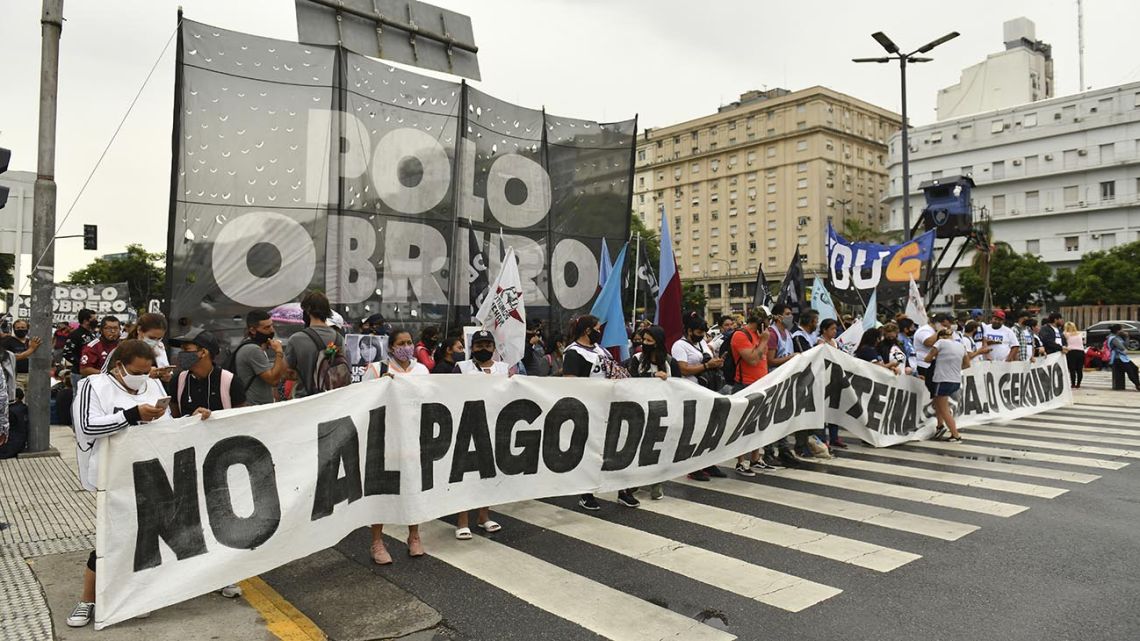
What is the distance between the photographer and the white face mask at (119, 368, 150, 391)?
13.6 ft

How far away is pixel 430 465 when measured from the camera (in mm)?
5418

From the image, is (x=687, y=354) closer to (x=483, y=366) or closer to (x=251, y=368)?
(x=483, y=366)

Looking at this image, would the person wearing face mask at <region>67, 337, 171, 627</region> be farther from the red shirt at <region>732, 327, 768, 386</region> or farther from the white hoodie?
the red shirt at <region>732, 327, 768, 386</region>

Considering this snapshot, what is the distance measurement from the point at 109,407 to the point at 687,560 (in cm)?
362

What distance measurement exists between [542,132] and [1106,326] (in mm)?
36572

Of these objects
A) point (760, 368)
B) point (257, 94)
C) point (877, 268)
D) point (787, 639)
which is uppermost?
point (257, 94)

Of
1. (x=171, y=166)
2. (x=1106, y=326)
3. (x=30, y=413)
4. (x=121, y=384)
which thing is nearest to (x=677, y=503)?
(x=121, y=384)

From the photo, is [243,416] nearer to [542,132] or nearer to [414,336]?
[414,336]

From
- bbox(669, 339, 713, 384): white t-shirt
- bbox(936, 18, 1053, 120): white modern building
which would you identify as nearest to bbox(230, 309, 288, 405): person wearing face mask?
bbox(669, 339, 713, 384): white t-shirt

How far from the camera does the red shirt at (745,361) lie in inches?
321

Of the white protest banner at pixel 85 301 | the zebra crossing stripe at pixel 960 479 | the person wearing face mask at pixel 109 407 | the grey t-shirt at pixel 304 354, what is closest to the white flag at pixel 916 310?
the zebra crossing stripe at pixel 960 479

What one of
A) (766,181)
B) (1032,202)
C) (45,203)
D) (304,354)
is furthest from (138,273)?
(1032,202)

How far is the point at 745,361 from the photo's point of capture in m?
8.17

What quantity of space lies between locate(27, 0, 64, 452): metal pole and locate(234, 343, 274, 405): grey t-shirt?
204 inches
